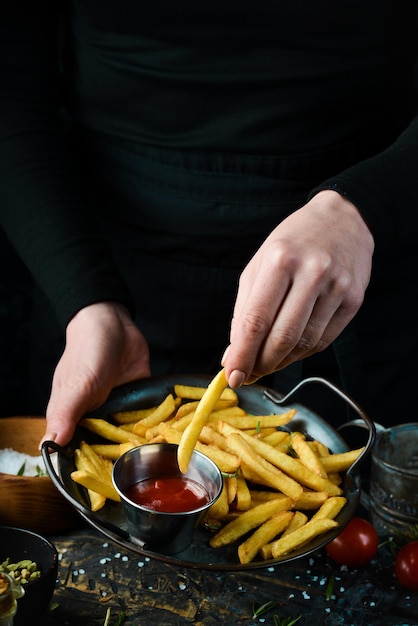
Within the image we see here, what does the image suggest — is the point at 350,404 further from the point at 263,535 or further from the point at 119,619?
the point at 119,619

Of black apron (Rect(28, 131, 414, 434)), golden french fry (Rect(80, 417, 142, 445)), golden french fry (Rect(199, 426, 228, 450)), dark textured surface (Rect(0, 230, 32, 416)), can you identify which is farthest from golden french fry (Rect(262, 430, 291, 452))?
dark textured surface (Rect(0, 230, 32, 416))

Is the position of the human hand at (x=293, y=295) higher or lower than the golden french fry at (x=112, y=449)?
higher

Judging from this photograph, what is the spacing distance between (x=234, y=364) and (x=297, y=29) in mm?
1279

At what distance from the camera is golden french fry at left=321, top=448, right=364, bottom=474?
7.39ft

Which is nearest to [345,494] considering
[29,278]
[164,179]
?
[164,179]

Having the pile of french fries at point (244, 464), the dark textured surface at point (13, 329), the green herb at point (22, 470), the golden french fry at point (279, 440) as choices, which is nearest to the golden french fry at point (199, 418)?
the pile of french fries at point (244, 464)

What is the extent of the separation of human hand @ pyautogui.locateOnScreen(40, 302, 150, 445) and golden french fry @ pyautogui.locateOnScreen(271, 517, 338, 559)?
2.18 feet

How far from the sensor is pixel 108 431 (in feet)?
7.68

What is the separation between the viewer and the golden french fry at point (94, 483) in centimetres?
204

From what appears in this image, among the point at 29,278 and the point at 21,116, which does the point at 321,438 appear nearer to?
the point at 21,116

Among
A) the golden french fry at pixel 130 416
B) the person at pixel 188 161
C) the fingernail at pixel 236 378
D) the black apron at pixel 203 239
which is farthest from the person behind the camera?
the black apron at pixel 203 239

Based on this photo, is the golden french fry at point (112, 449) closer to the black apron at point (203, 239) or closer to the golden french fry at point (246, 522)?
the golden french fry at point (246, 522)

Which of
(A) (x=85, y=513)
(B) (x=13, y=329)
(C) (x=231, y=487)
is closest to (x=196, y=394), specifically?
(C) (x=231, y=487)

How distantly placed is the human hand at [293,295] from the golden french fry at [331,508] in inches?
14.6
